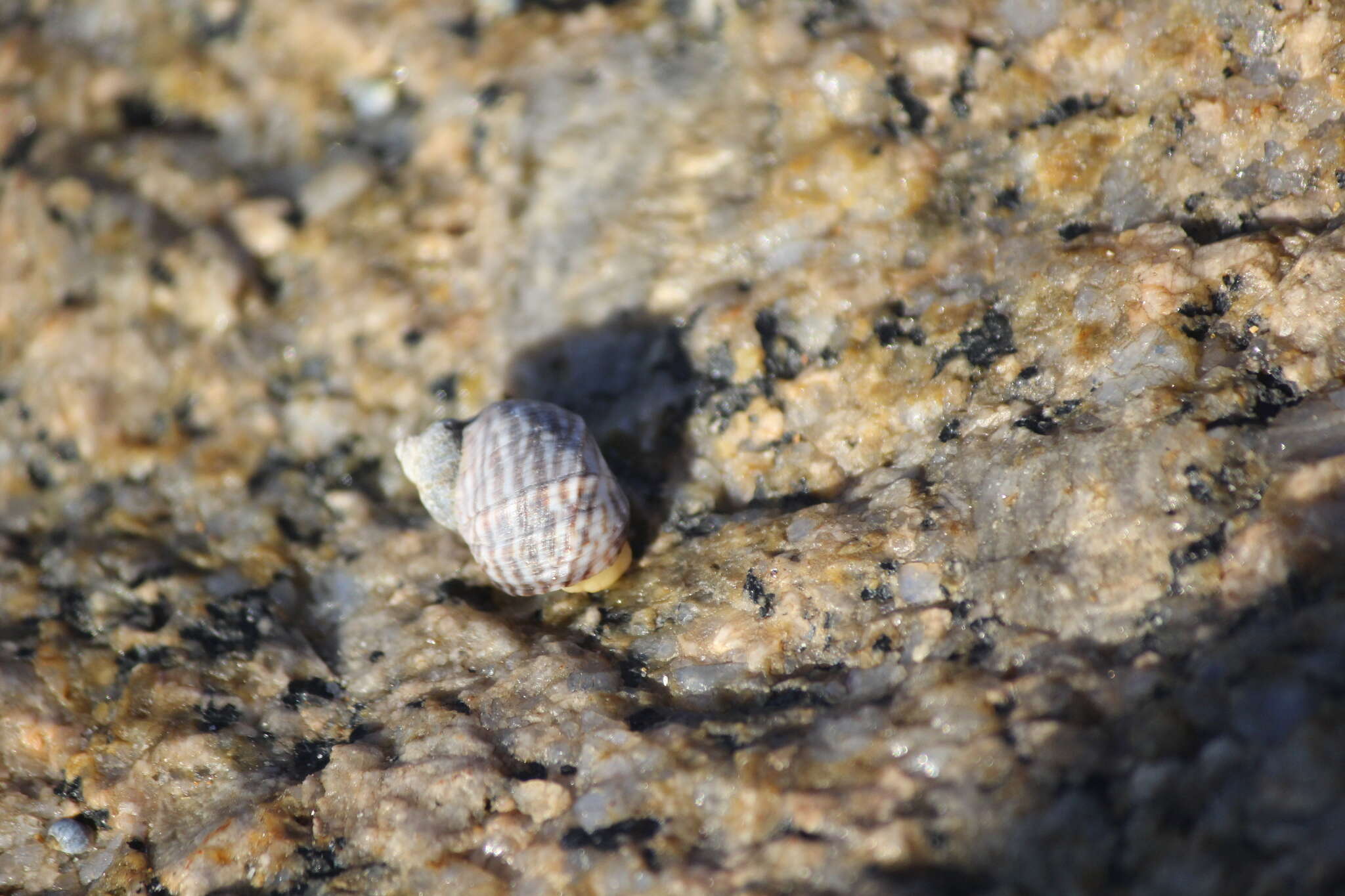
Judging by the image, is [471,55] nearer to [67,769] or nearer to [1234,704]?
[67,769]

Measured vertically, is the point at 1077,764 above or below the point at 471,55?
below

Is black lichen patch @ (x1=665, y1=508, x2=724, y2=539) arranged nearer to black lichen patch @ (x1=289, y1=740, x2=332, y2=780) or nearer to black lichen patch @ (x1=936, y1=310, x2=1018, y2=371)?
black lichen patch @ (x1=936, y1=310, x2=1018, y2=371)

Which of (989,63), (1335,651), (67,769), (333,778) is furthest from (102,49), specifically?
(1335,651)

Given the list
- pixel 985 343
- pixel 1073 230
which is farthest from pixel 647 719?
pixel 1073 230

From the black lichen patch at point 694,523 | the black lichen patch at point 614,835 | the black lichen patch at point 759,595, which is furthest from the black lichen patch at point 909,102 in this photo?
the black lichen patch at point 614,835

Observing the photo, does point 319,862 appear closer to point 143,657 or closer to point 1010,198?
point 143,657

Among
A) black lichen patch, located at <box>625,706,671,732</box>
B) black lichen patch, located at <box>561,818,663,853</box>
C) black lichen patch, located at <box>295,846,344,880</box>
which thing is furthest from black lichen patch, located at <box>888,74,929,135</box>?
black lichen patch, located at <box>295,846,344,880</box>
